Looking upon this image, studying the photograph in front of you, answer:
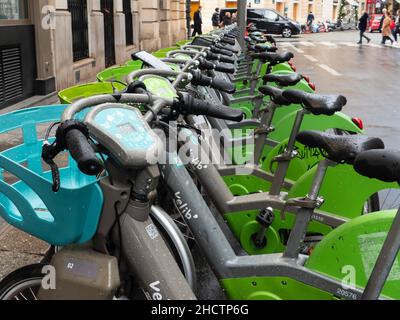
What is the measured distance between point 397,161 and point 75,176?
66.0 inches

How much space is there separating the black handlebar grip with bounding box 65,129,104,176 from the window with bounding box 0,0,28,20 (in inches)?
289

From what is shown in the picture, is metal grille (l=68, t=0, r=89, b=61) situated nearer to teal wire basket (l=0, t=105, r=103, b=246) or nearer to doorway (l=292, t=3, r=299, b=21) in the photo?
teal wire basket (l=0, t=105, r=103, b=246)

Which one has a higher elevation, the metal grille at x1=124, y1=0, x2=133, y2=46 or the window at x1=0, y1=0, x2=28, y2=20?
the window at x1=0, y1=0, x2=28, y2=20

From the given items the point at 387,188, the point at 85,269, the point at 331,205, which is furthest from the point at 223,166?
the point at 85,269

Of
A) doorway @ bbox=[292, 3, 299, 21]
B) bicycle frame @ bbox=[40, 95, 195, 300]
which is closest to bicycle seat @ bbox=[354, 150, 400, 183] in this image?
bicycle frame @ bbox=[40, 95, 195, 300]

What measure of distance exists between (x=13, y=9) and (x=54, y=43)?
0.91 meters

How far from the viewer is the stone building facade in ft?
27.9

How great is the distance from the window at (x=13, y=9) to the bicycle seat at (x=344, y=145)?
7243mm

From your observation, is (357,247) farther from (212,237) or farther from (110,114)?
(110,114)

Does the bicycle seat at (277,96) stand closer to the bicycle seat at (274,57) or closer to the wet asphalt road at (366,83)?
the bicycle seat at (274,57)

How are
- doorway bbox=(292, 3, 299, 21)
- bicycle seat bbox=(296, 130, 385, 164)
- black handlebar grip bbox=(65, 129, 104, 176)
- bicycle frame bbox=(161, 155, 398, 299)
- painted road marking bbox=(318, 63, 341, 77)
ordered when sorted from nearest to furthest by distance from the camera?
black handlebar grip bbox=(65, 129, 104, 176), bicycle seat bbox=(296, 130, 385, 164), bicycle frame bbox=(161, 155, 398, 299), painted road marking bbox=(318, 63, 341, 77), doorway bbox=(292, 3, 299, 21)

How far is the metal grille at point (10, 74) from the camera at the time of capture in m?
8.17

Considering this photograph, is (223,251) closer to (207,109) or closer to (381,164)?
(207,109)

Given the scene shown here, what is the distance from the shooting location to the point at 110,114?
6.37ft
